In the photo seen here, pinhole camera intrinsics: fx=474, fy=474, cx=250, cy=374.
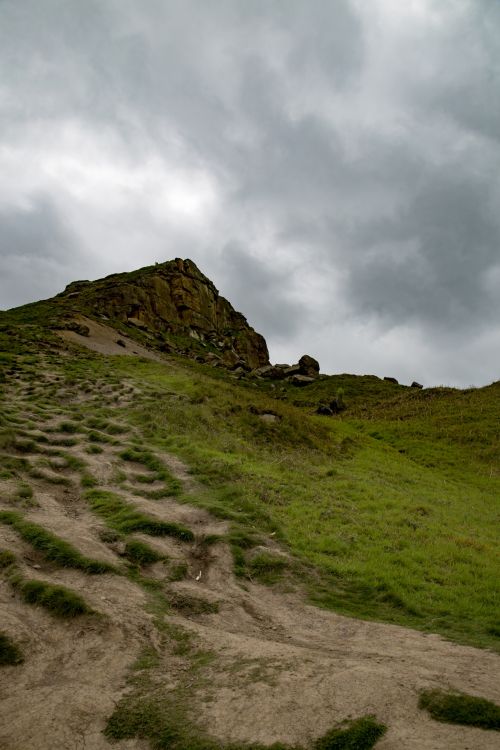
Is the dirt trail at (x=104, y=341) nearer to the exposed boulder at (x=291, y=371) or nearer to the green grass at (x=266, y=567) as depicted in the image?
the exposed boulder at (x=291, y=371)

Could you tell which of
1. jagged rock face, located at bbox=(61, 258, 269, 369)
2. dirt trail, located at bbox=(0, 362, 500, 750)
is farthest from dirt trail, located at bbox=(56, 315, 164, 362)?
dirt trail, located at bbox=(0, 362, 500, 750)

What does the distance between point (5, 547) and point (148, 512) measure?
439cm

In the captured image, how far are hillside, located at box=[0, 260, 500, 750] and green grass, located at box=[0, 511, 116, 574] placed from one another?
49 mm

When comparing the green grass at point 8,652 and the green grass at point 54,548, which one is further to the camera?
the green grass at point 54,548

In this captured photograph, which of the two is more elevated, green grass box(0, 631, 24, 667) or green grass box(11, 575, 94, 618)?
green grass box(11, 575, 94, 618)

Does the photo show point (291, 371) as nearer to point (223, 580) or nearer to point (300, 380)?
point (300, 380)

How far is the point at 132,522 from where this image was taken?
13.3 meters

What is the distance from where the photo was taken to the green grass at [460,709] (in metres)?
5.78

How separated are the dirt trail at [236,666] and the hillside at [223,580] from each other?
0.03m

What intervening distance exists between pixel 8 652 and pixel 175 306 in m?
103

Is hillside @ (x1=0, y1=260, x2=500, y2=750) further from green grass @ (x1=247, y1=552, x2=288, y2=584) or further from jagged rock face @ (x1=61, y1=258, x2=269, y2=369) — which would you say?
jagged rock face @ (x1=61, y1=258, x2=269, y2=369)

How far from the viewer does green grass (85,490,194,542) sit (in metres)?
13.2

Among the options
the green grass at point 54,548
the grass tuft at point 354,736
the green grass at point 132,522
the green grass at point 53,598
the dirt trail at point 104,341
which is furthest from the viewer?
the dirt trail at point 104,341

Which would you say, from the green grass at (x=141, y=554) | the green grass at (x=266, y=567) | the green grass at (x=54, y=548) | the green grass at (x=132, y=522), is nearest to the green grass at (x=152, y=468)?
the green grass at (x=132, y=522)
